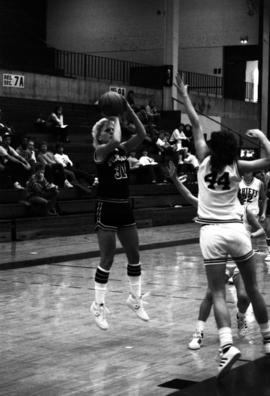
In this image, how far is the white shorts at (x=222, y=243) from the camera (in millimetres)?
6082

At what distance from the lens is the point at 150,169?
72.1 ft

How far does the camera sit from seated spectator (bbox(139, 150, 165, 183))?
2194 centimetres

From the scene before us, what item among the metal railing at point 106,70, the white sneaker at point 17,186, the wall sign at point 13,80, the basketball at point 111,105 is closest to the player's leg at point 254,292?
the basketball at point 111,105

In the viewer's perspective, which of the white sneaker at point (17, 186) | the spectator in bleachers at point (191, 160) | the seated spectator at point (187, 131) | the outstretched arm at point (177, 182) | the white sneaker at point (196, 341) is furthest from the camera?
the seated spectator at point (187, 131)

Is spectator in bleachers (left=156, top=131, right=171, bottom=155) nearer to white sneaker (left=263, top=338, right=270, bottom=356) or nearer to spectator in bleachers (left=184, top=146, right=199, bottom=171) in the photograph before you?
spectator in bleachers (left=184, top=146, right=199, bottom=171)

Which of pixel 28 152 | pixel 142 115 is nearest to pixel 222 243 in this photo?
pixel 28 152

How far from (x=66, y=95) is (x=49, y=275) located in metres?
15.1

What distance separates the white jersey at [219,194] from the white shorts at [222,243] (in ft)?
0.20

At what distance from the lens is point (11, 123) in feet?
73.7

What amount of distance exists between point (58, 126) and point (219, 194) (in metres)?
16.6

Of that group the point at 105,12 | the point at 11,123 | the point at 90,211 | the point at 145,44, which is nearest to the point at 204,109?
the point at 145,44

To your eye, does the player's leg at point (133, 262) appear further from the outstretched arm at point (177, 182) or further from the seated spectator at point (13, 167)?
the seated spectator at point (13, 167)

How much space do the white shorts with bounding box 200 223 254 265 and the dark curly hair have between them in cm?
47

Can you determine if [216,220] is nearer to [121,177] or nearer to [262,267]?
[121,177]
